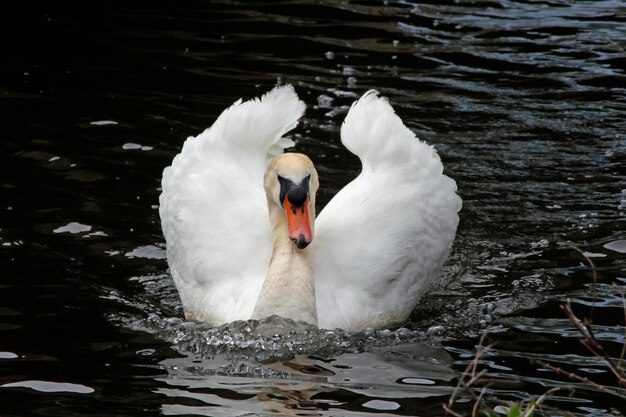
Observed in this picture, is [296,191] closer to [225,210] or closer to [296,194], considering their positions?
[296,194]

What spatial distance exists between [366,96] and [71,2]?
7.05 m

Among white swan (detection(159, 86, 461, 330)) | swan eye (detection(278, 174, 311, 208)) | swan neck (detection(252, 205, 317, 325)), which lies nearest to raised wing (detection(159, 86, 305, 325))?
white swan (detection(159, 86, 461, 330))

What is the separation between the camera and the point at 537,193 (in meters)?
9.46

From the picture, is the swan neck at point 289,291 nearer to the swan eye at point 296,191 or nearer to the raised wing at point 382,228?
the raised wing at point 382,228

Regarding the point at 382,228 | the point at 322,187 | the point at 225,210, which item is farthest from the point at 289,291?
the point at 322,187

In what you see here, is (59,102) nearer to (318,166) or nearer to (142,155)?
(142,155)

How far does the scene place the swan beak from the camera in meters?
7.26

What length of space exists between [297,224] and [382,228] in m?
0.67

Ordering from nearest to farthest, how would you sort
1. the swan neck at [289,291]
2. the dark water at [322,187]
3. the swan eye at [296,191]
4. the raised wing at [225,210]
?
1. the dark water at [322,187]
2. the swan neck at [289,291]
3. the swan eye at [296,191]
4. the raised wing at [225,210]

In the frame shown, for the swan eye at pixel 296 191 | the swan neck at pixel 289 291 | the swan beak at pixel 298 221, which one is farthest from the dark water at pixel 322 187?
the swan eye at pixel 296 191

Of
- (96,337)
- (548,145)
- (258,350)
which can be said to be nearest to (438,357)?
(258,350)

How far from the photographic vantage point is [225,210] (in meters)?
7.96

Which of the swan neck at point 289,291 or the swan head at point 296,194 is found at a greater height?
the swan head at point 296,194

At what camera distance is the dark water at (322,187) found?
648 cm
